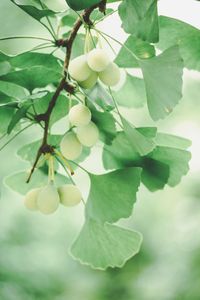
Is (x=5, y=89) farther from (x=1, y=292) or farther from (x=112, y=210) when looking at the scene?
(x=1, y=292)

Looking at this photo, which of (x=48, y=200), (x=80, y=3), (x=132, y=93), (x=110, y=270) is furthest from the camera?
(x=110, y=270)

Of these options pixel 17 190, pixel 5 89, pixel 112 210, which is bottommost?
pixel 17 190

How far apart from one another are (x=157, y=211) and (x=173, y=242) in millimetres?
142

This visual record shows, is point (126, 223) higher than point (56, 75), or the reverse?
point (56, 75)

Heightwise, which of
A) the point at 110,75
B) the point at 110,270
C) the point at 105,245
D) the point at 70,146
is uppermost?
the point at 110,75

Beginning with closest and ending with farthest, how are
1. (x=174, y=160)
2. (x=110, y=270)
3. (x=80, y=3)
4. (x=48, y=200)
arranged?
1. (x=80, y=3)
2. (x=48, y=200)
3. (x=174, y=160)
4. (x=110, y=270)

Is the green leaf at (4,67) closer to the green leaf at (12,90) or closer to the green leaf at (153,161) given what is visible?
the green leaf at (12,90)

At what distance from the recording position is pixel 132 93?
41.1 inches

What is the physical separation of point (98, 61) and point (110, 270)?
1884mm

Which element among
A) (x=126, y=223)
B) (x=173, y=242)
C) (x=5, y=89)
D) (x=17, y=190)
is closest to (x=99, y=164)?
(x=126, y=223)

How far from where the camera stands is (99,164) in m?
2.24

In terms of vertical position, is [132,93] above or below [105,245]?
above

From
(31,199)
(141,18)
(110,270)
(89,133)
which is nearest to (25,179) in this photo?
(31,199)

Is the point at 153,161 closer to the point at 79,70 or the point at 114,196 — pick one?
the point at 114,196
